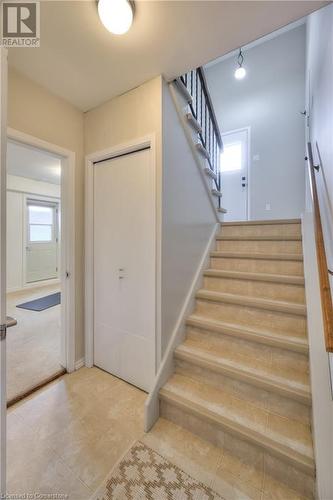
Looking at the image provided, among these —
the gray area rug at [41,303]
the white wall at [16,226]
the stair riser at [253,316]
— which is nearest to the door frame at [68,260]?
the stair riser at [253,316]

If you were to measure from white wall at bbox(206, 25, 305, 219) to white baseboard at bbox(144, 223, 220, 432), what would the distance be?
227 cm

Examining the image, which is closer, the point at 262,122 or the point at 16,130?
the point at 16,130

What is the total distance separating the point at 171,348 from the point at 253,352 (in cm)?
63

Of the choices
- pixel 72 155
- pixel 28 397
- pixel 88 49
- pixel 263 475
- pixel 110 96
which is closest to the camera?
pixel 263 475

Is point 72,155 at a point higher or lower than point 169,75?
lower

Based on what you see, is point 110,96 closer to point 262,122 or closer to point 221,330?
point 221,330

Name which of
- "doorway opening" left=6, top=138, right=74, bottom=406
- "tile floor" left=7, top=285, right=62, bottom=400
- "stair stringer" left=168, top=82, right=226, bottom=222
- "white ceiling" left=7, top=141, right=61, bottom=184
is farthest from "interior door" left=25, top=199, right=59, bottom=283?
"stair stringer" left=168, top=82, right=226, bottom=222

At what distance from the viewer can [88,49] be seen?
1.43 m

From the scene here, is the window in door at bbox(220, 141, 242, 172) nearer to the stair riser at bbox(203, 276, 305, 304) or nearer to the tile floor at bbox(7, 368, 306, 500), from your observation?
the stair riser at bbox(203, 276, 305, 304)

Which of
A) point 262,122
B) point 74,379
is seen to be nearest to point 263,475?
point 74,379

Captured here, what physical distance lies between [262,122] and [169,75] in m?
3.05

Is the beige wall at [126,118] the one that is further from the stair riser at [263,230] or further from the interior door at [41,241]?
the interior door at [41,241]

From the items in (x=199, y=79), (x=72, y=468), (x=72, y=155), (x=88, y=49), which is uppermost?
(x=199, y=79)

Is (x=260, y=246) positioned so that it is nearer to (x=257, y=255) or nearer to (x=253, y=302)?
(x=257, y=255)
